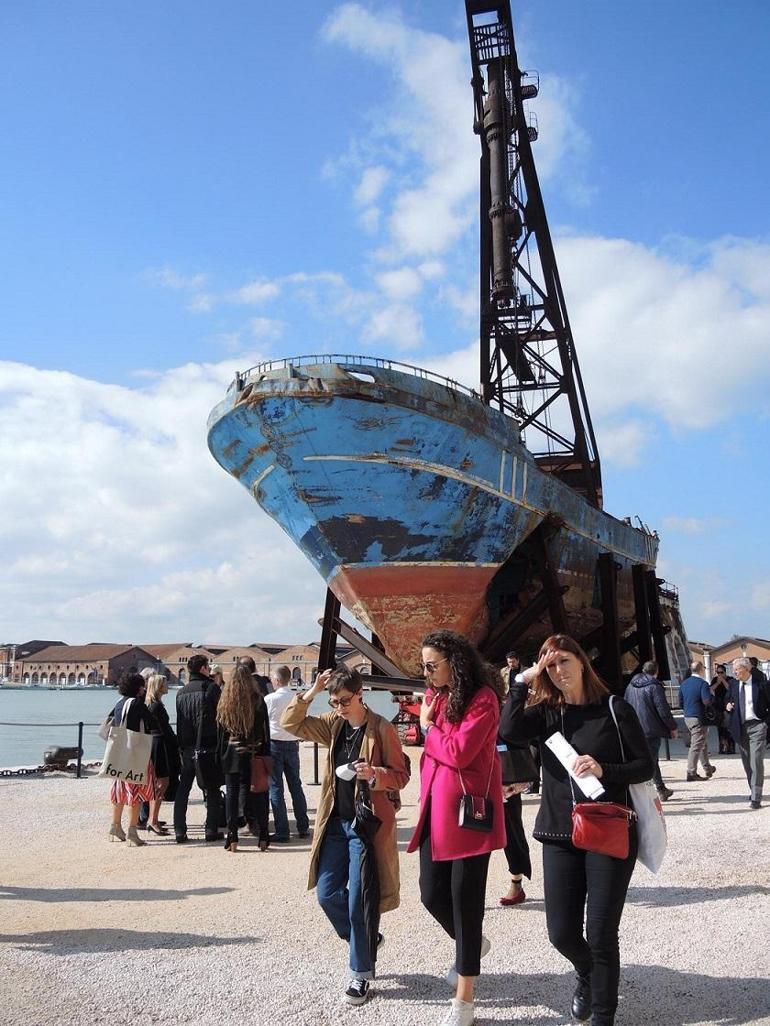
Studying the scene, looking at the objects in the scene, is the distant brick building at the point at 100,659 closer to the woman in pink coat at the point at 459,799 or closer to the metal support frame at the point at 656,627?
the metal support frame at the point at 656,627

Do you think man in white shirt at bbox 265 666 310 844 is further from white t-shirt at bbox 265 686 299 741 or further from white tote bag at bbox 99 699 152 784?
Answer: white tote bag at bbox 99 699 152 784

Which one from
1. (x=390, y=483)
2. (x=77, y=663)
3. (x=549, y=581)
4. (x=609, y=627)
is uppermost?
(x=390, y=483)

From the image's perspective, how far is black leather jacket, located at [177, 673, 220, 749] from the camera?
289 inches

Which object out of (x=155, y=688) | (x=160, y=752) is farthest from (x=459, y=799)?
(x=155, y=688)

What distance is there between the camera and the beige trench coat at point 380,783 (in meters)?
3.65

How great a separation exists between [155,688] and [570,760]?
5.74m

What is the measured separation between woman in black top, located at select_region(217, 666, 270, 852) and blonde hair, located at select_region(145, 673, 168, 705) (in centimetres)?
122

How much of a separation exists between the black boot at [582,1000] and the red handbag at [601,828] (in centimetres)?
58

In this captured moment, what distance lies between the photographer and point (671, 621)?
92.8 feet

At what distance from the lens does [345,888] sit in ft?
12.3

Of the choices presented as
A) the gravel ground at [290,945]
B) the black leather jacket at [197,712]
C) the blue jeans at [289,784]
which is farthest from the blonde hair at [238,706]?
the gravel ground at [290,945]

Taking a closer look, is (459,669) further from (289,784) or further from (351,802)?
(289,784)

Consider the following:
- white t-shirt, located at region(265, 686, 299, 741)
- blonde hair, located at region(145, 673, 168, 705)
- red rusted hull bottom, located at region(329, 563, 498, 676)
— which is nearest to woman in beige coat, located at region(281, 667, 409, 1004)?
white t-shirt, located at region(265, 686, 299, 741)

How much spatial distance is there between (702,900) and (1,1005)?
3.84 meters
